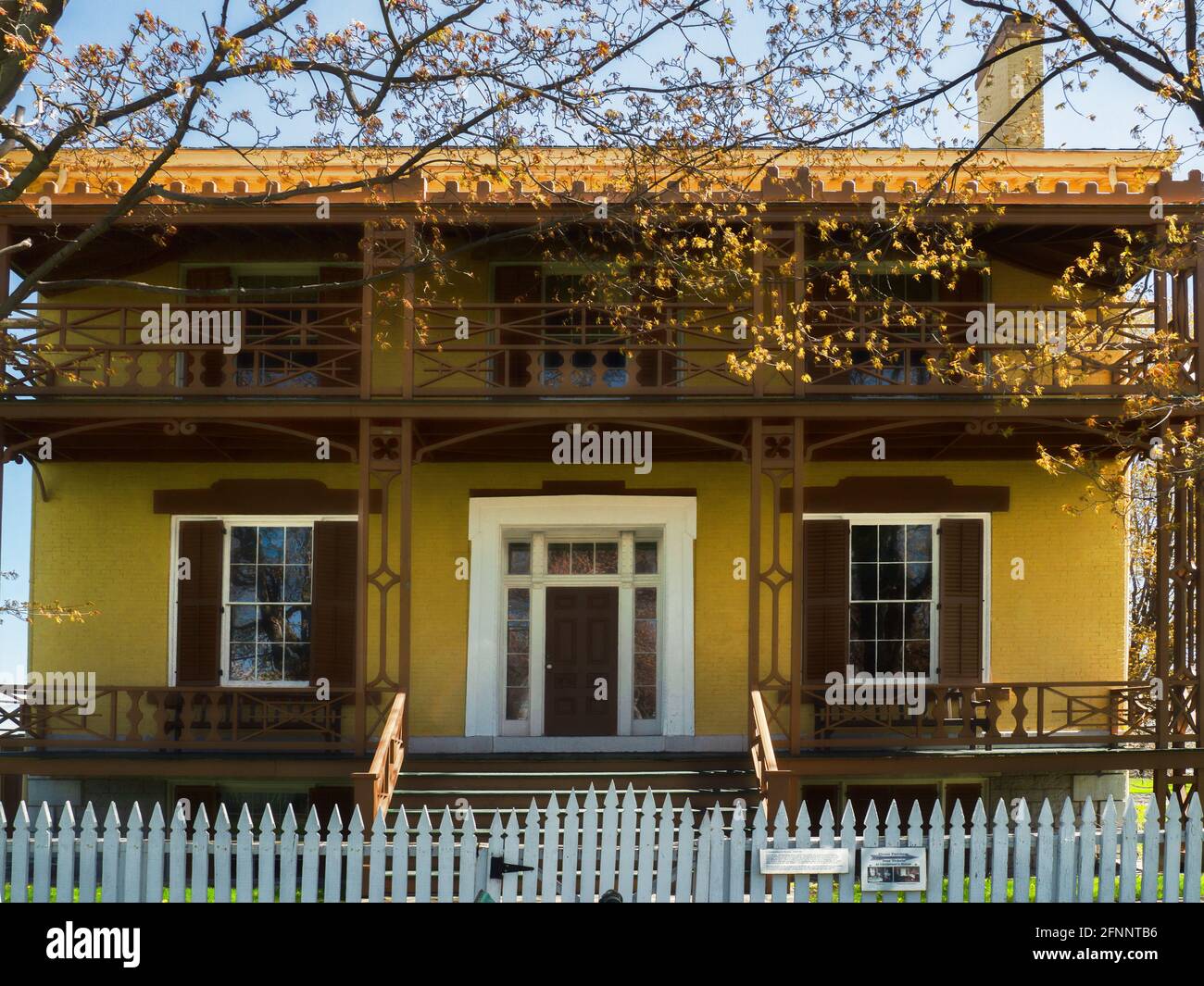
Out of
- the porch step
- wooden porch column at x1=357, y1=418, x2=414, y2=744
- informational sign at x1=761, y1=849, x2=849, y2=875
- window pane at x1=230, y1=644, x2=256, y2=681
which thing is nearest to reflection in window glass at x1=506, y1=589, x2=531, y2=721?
the porch step

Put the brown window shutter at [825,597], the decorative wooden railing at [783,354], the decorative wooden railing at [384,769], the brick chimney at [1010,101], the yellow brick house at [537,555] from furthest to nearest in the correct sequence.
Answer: the brick chimney at [1010,101]
the brown window shutter at [825,597]
the yellow brick house at [537,555]
the decorative wooden railing at [783,354]
the decorative wooden railing at [384,769]

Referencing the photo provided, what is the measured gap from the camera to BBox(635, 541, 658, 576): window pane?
14.0m

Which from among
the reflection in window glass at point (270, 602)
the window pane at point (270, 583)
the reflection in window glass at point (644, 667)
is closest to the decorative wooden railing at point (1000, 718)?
the reflection in window glass at point (644, 667)

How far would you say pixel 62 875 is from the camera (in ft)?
25.9

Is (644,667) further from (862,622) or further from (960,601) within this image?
(960,601)

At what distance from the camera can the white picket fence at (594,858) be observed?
7824 mm

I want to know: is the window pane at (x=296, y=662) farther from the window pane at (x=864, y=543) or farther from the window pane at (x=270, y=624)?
the window pane at (x=864, y=543)

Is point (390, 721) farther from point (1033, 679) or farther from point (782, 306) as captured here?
point (1033, 679)

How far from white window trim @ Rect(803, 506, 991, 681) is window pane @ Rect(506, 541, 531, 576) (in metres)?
3.13

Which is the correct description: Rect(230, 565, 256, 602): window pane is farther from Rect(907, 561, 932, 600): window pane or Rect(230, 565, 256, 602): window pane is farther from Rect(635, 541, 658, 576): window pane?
Rect(907, 561, 932, 600): window pane

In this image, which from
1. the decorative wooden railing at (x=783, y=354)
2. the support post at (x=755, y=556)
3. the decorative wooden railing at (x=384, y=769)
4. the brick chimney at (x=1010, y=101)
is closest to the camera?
the decorative wooden railing at (x=384, y=769)

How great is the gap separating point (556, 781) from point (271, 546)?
4.52m

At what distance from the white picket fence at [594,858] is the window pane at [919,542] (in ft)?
18.8
